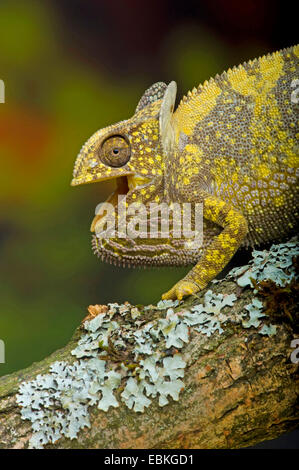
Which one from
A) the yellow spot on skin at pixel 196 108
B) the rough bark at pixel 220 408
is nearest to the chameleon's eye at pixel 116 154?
the yellow spot on skin at pixel 196 108

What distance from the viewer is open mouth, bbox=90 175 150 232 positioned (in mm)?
1864

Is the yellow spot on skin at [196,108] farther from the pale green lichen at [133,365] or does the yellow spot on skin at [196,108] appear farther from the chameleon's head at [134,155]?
the pale green lichen at [133,365]

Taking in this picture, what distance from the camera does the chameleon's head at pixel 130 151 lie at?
1.85 metres

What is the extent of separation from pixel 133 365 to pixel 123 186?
0.73m

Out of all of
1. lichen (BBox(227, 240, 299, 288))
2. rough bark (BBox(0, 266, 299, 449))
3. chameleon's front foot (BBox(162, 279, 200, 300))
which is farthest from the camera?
chameleon's front foot (BBox(162, 279, 200, 300))

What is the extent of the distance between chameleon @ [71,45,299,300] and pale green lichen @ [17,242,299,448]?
139 millimetres

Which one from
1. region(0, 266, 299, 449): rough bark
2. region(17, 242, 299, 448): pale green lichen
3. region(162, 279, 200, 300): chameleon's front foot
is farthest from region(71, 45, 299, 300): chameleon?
region(0, 266, 299, 449): rough bark

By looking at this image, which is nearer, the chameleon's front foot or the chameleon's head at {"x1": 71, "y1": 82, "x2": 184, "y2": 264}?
the chameleon's front foot

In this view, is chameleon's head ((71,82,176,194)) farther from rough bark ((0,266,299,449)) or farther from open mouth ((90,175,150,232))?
rough bark ((0,266,299,449))

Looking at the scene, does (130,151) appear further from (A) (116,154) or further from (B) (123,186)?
(B) (123,186)

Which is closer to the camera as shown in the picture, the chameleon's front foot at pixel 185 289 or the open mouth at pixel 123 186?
the chameleon's front foot at pixel 185 289

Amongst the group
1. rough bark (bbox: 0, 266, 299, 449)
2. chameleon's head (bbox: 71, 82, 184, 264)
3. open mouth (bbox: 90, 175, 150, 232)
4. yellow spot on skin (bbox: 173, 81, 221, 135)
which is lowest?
rough bark (bbox: 0, 266, 299, 449)

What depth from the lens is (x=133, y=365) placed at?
5.04 feet
